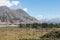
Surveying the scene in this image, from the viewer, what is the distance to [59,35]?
50.8 meters

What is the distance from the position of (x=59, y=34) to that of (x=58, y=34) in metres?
0.32

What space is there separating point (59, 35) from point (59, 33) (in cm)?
180

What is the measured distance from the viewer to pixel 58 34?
5175 cm

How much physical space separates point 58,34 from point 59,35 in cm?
97

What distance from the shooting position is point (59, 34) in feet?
169

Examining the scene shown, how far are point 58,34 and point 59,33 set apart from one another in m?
0.92

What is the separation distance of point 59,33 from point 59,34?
1006 mm

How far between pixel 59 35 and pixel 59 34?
2.60 ft

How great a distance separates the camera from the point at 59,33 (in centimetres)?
5253
